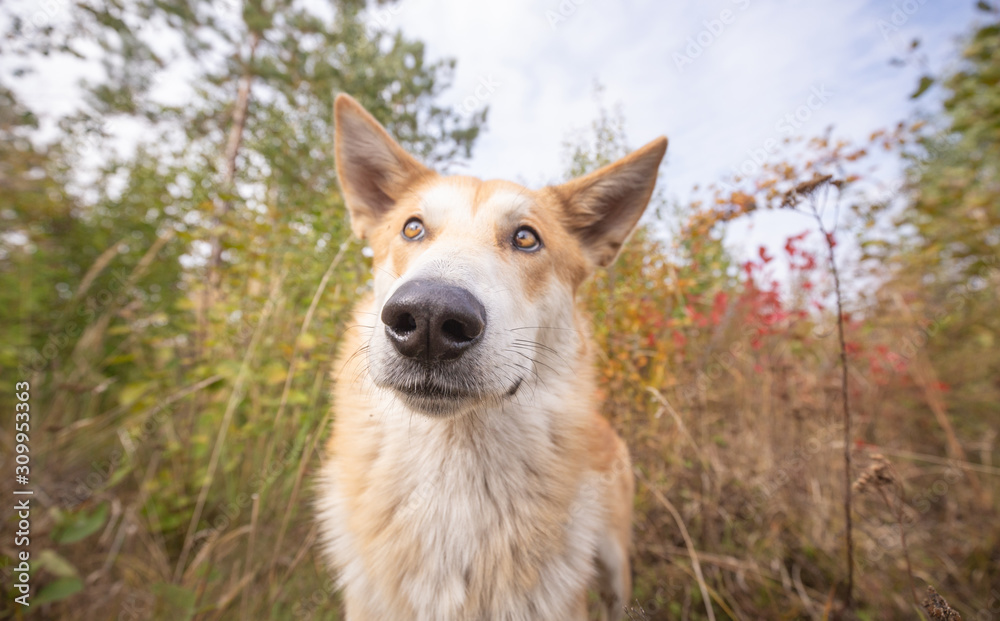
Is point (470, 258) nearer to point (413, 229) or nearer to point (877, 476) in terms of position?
point (413, 229)

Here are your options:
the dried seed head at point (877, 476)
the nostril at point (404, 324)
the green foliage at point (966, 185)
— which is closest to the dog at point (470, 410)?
the nostril at point (404, 324)

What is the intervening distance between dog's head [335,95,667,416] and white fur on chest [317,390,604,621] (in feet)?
1.36

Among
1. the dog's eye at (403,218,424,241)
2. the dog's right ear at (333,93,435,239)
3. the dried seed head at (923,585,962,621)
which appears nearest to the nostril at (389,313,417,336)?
the dog's eye at (403,218,424,241)

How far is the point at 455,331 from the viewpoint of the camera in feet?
4.39

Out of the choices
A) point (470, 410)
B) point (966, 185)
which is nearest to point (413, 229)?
point (470, 410)

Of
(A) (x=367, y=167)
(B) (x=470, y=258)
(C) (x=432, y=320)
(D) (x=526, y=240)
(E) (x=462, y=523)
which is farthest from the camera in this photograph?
(A) (x=367, y=167)

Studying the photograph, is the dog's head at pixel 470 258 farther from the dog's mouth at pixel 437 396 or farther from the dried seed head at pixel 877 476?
the dried seed head at pixel 877 476

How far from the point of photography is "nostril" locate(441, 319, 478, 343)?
1.32 m

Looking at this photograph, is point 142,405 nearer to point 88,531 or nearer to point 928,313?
point 88,531

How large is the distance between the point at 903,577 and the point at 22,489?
601 centimetres

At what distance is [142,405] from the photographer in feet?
9.57

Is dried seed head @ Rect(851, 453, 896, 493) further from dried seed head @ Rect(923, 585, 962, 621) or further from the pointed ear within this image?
the pointed ear

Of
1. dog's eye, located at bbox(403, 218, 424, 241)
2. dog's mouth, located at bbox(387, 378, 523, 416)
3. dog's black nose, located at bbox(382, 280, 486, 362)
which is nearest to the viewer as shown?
dog's black nose, located at bbox(382, 280, 486, 362)

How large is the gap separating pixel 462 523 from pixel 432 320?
1.05 m
